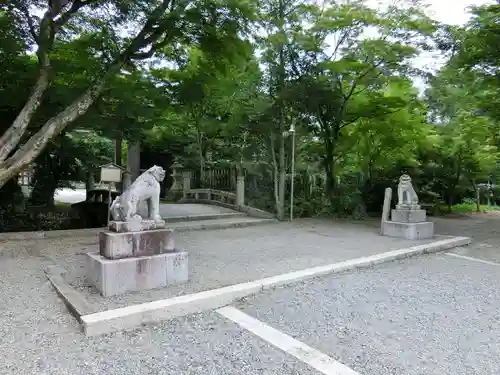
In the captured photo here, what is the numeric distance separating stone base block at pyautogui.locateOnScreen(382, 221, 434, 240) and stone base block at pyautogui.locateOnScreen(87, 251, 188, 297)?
533 centimetres

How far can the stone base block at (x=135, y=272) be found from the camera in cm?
368

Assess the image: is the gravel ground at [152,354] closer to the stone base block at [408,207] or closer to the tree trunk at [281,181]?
the stone base block at [408,207]

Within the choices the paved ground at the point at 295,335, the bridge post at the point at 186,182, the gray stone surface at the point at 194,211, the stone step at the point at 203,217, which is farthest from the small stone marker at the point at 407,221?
the bridge post at the point at 186,182

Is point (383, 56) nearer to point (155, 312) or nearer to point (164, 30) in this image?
point (164, 30)

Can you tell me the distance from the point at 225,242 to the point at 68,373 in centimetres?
463

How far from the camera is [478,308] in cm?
376

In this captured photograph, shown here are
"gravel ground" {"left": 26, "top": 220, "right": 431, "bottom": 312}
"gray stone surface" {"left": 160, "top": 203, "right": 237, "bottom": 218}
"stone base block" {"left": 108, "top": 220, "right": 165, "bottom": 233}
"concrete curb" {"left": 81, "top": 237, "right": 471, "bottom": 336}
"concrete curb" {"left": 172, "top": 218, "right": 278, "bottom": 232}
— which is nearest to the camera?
→ "concrete curb" {"left": 81, "top": 237, "right": 471, "bottom": 336}

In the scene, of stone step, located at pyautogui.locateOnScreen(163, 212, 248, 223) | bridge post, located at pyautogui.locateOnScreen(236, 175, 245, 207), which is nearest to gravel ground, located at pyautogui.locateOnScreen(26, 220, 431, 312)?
stone step, located at pyautogui.locateOnScreen(163, 212, 248, 223)

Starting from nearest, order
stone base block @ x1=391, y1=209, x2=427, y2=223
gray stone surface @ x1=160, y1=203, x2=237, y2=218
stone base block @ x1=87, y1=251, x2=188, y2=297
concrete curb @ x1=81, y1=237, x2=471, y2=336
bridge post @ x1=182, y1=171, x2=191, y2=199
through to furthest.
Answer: concrete curb @ x1=81, y1=237, x2=471, y2=336, stone base block @ x1=87, y1=251, x2=188, y2=297, stone base block @ x1=391, y1=209, x2=427, y2=223, gray stone surface @ x1=160, y1=203, x2=237, y2=218, bridge post @ x1=182, y1=171, x2=191, y2=199

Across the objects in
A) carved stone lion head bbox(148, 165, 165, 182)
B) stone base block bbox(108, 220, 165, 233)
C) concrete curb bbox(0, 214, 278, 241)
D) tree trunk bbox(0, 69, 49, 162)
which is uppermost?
tree trunk bbox(0, 69, 49, 162)

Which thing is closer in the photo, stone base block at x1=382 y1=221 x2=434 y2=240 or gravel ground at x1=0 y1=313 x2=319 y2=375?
gravel ground at x1=0 y1=313 x2=319 y2=375

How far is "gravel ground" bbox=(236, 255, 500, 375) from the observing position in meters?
2.67

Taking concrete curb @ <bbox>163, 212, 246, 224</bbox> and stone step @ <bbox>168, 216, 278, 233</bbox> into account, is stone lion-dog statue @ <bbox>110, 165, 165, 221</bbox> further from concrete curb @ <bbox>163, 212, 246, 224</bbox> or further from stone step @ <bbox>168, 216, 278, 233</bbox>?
concrete curb @ <bbox>163, 212, 246, 224</bbox>

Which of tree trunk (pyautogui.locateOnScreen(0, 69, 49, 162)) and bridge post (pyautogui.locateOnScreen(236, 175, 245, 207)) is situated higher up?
tree trunk (pyautogui.locateOnScreen(0, 69, 49, 162))
